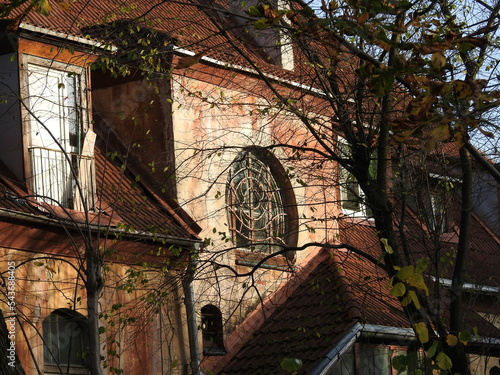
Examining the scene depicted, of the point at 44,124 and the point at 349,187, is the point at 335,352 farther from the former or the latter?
the point at 44,124

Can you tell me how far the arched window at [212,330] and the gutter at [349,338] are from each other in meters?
1.73

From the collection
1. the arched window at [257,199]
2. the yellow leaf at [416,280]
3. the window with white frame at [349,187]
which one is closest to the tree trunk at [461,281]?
the window with white frame at [349,187]

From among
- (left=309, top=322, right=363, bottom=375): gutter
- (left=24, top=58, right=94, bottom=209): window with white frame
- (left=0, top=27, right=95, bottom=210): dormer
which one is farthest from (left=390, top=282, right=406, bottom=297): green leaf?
(left=309, top=322, right=363, bottom=375): gutter

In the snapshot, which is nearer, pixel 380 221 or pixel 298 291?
pixel 380 221

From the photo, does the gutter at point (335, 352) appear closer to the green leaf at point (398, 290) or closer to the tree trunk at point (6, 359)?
the green leaf at point (398, 290)

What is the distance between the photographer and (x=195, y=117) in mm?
15164

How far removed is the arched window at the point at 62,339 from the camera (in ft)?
40.4

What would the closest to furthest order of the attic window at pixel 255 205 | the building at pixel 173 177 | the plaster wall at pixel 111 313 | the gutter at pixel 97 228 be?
the gutter at pixel 97 228 → the plaster wall at pixel 111 313 → the building at pixel 173 177 → the attic window at pixel 255 205

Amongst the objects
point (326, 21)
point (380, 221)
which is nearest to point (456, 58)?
point (380, 221)

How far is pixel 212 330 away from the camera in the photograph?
49.8ft

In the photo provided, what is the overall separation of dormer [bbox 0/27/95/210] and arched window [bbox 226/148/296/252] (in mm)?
2719

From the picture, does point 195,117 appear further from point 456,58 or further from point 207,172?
point 456,58

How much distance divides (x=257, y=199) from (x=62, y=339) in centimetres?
→ 422

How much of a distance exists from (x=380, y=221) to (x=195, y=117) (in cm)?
518
